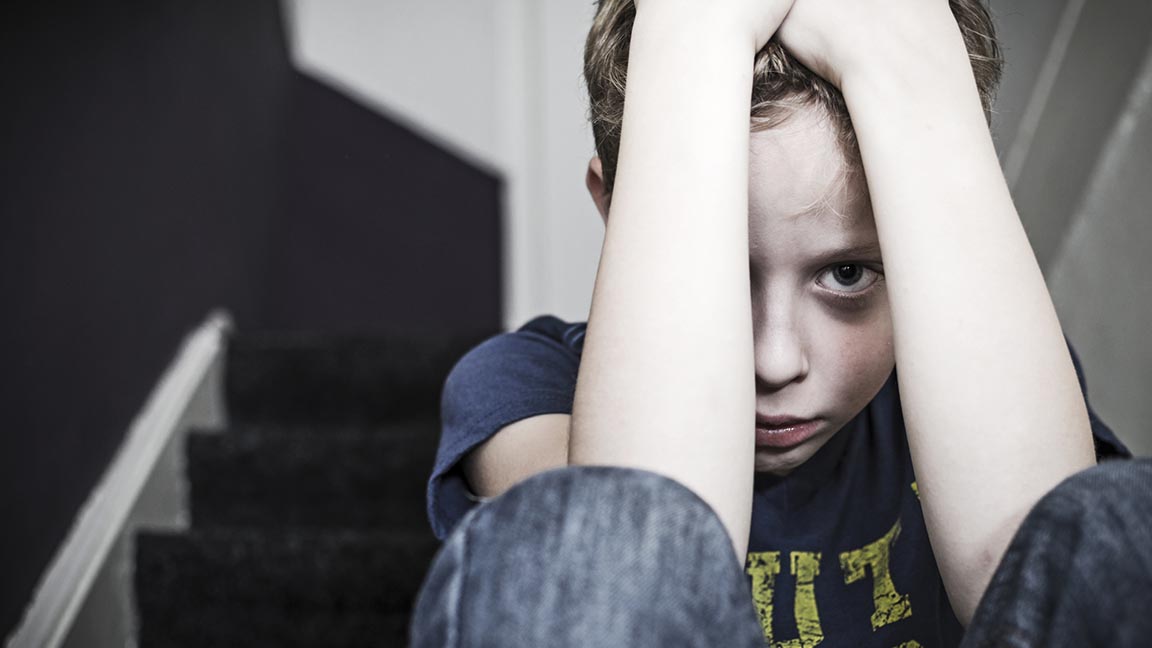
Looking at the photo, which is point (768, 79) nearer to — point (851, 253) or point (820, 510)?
point (851, 253)

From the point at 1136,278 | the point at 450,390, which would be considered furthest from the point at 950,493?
the point at 1136,278

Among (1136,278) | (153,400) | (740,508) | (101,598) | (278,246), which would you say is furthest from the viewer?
(278,246)

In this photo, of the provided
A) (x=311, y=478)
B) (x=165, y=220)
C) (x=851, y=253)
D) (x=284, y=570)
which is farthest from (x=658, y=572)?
(x=165, y=220)

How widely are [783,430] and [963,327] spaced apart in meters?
0.13

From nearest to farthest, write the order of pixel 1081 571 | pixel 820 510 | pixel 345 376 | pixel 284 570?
pixel 1081 571 < pixel 820 510 < pixel 284 570 < pixel 345 376

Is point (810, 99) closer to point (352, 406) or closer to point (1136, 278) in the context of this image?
point (1136, 278)

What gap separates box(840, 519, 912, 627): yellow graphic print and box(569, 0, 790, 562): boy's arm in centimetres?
21

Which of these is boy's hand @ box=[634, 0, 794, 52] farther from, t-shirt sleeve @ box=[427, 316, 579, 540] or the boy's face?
t-shirt sleeve @ box=[427, 316, 579, 540]

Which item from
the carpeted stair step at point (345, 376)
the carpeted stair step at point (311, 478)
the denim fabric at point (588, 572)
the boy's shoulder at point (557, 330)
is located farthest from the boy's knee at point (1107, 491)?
the carpeted stair step at point (345, 376)

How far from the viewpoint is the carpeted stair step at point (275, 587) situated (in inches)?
48.3

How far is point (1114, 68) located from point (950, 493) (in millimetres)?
722

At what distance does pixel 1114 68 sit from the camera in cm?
97

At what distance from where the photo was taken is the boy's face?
512 mm

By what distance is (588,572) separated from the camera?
338mm
